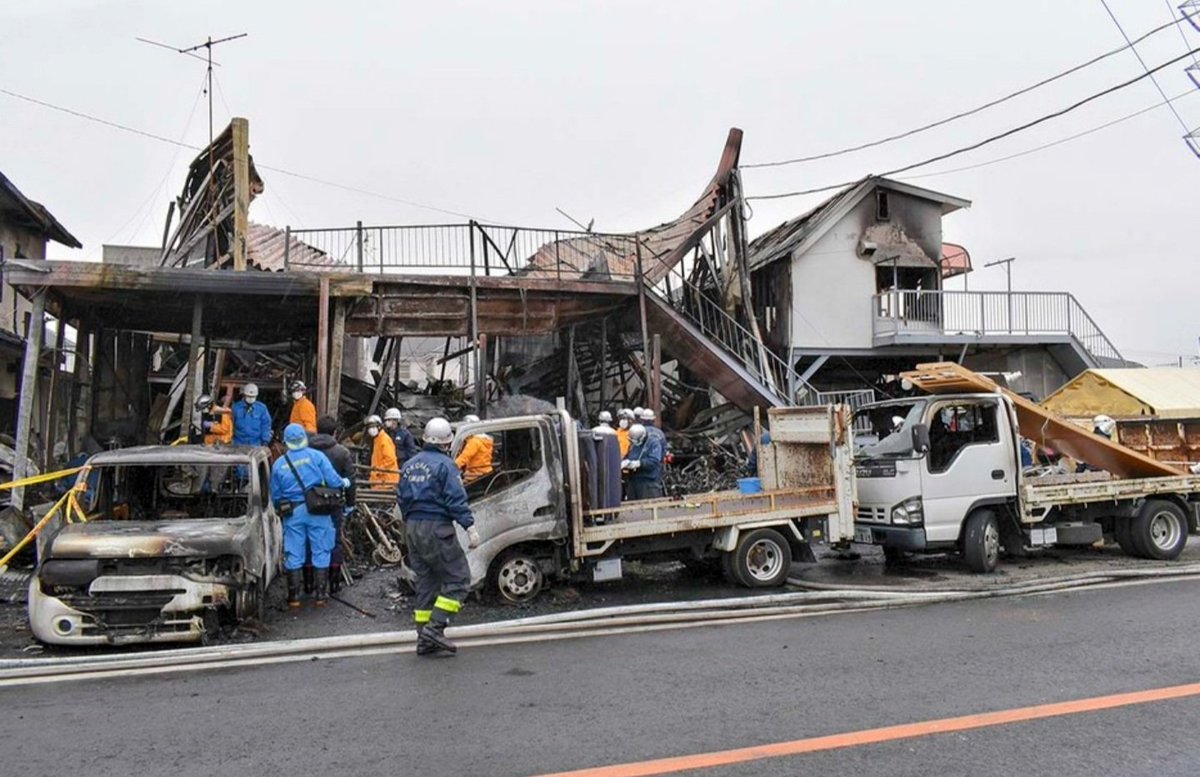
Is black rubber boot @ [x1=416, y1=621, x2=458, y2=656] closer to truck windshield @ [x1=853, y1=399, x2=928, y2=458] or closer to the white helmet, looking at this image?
the white helmet

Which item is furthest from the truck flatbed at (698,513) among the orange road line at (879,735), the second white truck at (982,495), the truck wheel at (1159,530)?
the truck wheel at (1159,530)

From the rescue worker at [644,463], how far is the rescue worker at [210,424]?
5.16 meters

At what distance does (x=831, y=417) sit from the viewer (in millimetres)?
9000

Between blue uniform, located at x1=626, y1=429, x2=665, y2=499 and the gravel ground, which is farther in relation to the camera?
blue uniform, located at x1=626, y1=429, x2=665, y2=499

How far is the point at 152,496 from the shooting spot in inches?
322

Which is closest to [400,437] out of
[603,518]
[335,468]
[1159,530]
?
[335,468]

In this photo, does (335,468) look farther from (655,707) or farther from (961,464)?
(961,464)

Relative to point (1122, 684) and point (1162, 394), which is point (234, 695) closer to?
point (1122, 684)

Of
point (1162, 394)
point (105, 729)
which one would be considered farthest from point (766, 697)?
point (1162, 394)

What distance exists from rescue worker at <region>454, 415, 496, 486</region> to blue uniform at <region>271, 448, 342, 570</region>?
4.38 ft

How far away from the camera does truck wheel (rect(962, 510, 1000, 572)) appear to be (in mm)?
9383

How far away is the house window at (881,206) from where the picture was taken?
22.0 meters

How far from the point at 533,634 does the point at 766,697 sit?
2.44 metres

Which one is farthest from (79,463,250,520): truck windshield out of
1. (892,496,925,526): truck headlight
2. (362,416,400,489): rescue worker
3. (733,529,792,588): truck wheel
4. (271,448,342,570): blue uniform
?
(892,496,925,526): truck headlight
